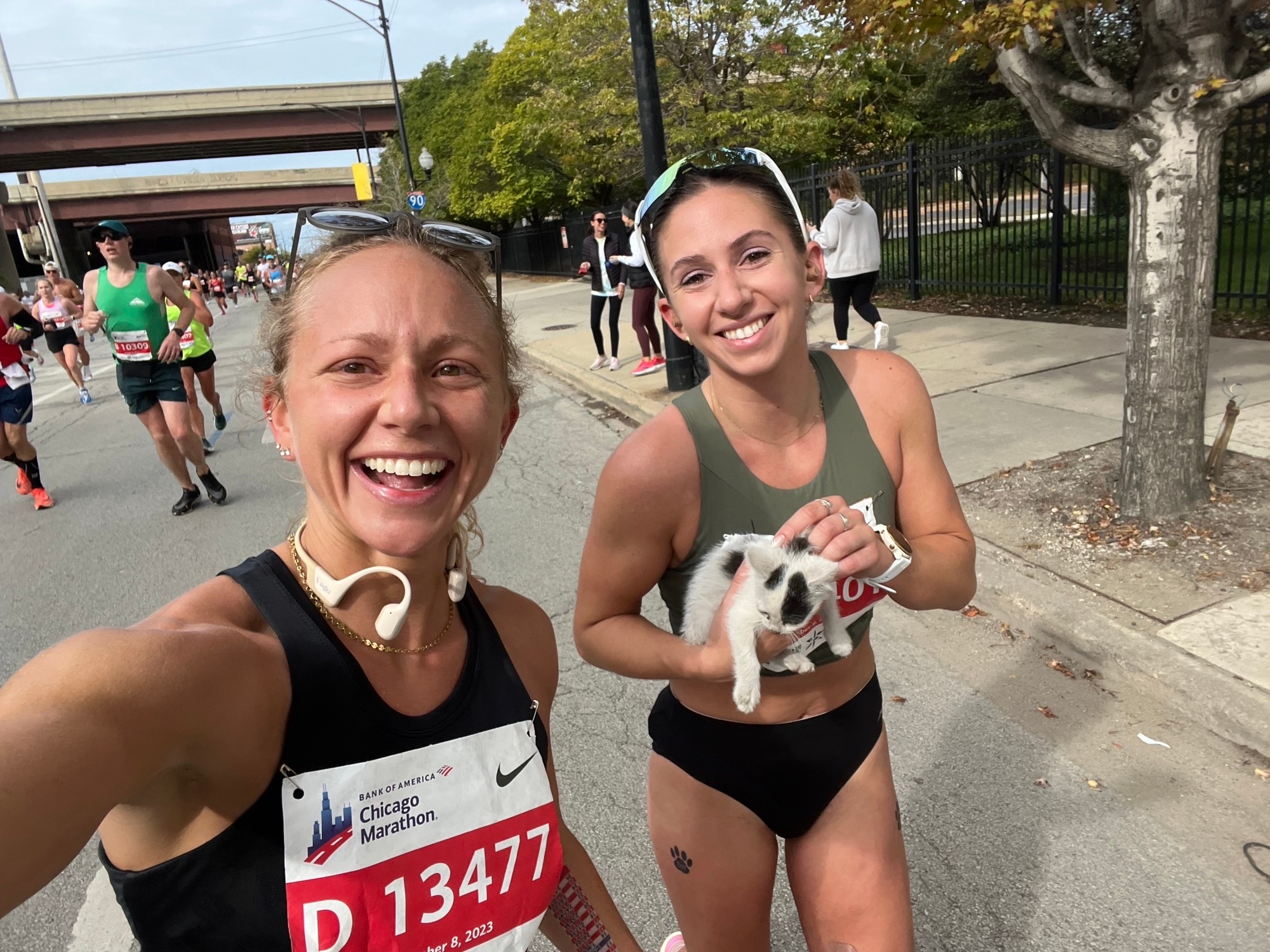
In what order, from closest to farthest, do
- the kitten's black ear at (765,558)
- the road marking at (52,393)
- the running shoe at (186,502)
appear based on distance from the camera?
the kitten's black ear at (765,558), the running shoe at (186,502), the road marking at (52,393)

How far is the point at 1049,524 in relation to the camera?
4.84 metres

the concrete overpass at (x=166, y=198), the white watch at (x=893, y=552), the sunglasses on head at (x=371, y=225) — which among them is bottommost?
the white watch at (x=893, y=552)

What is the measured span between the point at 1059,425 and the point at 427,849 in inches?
252

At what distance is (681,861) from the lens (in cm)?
183

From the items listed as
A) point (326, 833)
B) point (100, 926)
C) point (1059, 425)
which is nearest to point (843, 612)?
point (326, 833)

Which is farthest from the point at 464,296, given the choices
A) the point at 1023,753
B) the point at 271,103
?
the point at 271,103

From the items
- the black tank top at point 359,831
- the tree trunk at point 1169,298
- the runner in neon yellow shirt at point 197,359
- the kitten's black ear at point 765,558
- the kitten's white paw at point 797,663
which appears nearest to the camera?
the black tank top at point 359,831

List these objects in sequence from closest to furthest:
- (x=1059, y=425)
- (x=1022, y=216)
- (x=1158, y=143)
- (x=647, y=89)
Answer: (x=1158, y=143)
(x=1059, y=425)
(x=647, y=89)
(x=1022, y=216)

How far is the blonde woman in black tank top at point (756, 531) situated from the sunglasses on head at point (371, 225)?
47cm

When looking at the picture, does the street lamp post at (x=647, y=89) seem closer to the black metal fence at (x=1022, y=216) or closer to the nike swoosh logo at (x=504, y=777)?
the black metal fence at (x=1022, y=216)

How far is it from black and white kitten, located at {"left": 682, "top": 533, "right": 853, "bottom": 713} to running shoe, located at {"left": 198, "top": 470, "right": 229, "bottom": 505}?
6769 millimetres

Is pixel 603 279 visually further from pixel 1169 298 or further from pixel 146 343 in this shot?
pixel 1169 298

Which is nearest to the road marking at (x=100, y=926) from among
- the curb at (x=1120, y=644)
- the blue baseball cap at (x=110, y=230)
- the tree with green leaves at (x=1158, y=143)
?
the curb at (x=1120, y=644)

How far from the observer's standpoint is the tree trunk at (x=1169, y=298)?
14.3ft
